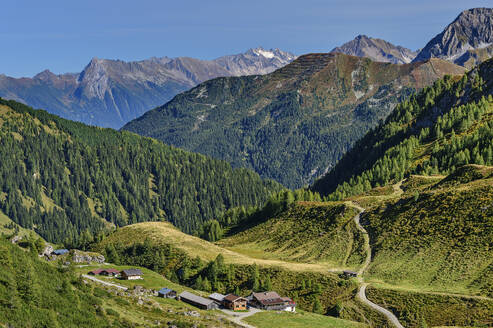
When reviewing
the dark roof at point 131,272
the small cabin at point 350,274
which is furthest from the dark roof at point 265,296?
the dark roof at point 131,272

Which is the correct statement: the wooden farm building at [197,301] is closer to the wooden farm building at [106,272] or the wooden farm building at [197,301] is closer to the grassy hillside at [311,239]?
the wooden farm building at [106,272]

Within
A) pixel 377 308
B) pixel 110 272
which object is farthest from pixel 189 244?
pixel 377 308

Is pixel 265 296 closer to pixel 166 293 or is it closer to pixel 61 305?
pixel 166 293

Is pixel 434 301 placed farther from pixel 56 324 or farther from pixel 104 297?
pixel 56 324

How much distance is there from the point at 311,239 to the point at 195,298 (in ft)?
239

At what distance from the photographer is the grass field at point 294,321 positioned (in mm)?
89312

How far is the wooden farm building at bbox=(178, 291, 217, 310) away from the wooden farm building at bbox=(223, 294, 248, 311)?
359cm

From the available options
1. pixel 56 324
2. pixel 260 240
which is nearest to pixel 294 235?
pixel 260 240

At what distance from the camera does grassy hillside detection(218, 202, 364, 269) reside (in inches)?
5743

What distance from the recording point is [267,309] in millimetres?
104750

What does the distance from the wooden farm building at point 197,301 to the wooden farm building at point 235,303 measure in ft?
11.8

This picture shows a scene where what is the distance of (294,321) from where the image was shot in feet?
302

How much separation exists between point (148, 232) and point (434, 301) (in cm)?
10759

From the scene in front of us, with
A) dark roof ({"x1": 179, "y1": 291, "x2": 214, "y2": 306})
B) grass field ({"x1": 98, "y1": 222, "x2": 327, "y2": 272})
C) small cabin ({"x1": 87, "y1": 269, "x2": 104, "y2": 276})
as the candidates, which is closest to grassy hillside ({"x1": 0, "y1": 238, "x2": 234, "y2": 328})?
dark roof ({"x1": 179, "y1": 291, "x2": 214, "y2": 306})
